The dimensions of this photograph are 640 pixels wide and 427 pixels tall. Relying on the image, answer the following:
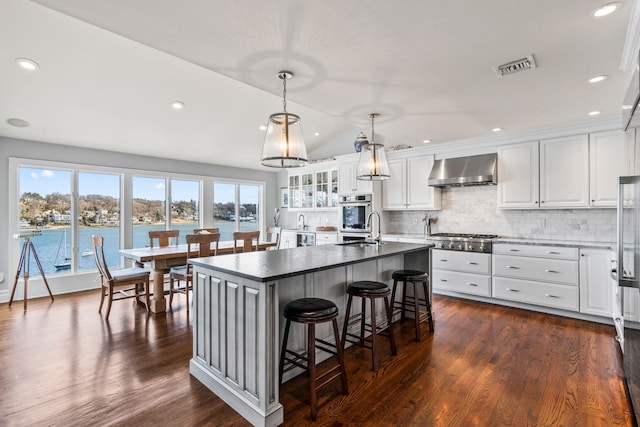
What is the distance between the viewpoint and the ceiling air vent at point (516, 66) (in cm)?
238

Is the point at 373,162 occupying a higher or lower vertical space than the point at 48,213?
higher

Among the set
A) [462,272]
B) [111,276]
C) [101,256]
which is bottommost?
[462,272]

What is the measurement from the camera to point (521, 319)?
3738mm

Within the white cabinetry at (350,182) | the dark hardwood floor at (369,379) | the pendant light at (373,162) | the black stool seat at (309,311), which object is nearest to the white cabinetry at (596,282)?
the dark hardwood floor at (369,379)

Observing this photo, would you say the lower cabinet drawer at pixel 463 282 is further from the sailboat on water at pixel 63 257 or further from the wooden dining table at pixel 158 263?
the sailboat on water at pixel 63 257

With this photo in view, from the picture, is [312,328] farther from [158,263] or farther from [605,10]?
[158,263]

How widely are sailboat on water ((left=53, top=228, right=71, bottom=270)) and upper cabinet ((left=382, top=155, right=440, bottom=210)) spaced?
17.7 ft

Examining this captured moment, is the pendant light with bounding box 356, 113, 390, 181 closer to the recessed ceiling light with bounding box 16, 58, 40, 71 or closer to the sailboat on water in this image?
the recessed ceiling light with bounding box 16, 58, 40, 71

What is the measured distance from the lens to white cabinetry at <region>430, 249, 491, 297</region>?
4.34 meters

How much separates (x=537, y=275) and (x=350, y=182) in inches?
130

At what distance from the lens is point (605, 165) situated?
376cm

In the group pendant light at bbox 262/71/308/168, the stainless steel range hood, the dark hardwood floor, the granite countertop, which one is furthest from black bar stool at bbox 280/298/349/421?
the stainless steel range hood

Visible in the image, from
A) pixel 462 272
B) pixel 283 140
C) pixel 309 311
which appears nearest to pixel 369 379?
pixel 309 311

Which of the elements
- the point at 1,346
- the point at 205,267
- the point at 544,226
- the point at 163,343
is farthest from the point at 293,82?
the point at 544,226
